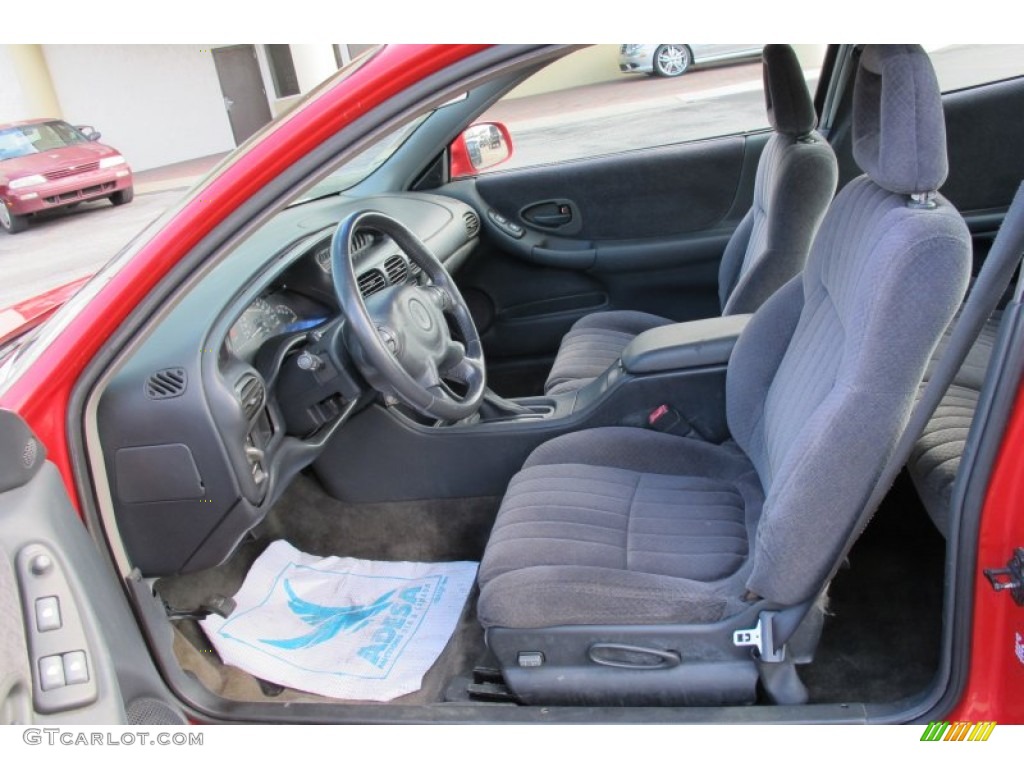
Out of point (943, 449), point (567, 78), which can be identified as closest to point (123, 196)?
point (567, 78)

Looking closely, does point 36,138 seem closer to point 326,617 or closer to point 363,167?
point 363,167

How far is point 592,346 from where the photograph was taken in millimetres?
2701

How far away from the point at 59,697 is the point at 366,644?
92 cm

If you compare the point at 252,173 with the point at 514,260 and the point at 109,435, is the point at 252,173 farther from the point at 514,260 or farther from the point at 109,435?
the point at 514,260

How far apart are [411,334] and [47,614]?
1.03 metres

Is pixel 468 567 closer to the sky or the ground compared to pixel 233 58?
closer to the ground

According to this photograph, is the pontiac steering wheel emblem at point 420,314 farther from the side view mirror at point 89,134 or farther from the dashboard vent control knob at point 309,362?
the side view mirror at point 89,134

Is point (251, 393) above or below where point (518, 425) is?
above

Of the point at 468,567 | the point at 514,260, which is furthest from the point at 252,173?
the point at 514,260

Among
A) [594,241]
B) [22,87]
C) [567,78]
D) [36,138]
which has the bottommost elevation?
[594,241]

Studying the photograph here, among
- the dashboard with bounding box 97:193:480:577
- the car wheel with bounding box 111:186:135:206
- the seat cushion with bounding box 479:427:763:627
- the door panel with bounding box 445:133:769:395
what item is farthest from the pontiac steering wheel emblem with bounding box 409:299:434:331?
the car wheel with bounding box 111:186:135:206

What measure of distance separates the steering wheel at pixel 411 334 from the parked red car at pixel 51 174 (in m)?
4.31

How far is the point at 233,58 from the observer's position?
7.70 meters

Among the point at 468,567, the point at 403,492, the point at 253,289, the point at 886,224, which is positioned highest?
the point at 886,224
